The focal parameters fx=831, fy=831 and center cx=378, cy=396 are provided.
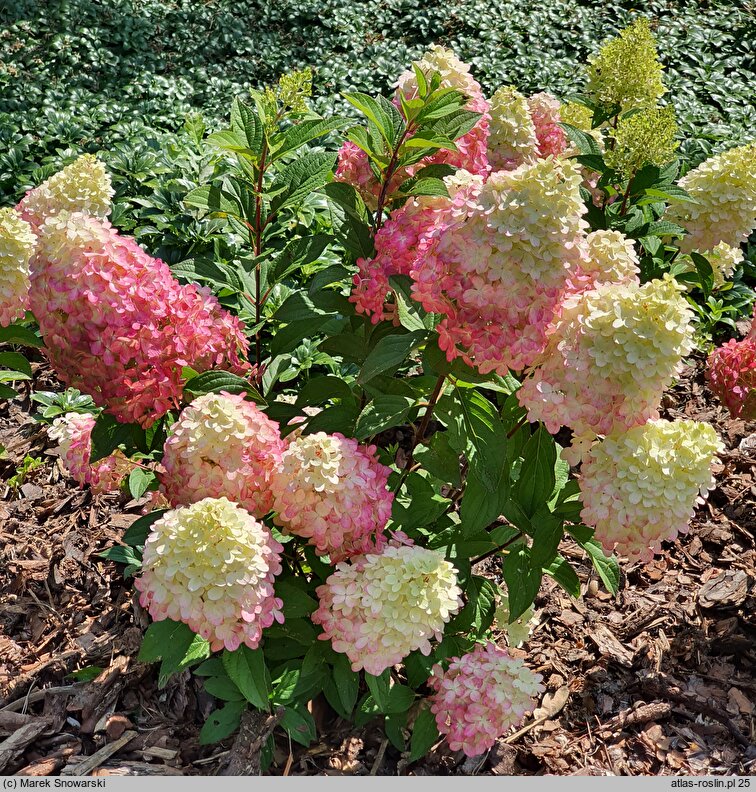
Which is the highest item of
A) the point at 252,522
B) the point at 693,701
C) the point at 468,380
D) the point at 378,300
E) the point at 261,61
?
the point at 378,300

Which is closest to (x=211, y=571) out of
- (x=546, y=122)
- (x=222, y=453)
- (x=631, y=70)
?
(x=222, y=453)

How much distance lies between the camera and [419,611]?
1.75 metres

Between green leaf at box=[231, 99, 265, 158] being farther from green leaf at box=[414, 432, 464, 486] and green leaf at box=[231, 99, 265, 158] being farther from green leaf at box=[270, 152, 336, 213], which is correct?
green leaf at box=[414, 432, 464, 486]

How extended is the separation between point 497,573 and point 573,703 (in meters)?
0.50

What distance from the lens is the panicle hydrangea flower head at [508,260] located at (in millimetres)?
1562

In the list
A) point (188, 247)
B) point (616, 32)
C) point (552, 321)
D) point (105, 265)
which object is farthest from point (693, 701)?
point (616, 32)

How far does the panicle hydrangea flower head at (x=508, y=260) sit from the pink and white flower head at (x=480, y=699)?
2.73 feet

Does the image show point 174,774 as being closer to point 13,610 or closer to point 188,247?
point 13,610

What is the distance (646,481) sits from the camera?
1702mm

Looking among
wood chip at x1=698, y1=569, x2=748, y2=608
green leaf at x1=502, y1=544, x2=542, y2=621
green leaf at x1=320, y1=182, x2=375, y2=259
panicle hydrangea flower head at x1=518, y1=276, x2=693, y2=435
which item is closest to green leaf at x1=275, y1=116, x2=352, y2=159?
green leaf at x1=320, y1=182, x2=375, y2=259

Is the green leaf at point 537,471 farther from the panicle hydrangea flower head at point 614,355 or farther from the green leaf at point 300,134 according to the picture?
the green leaf at point 300,134

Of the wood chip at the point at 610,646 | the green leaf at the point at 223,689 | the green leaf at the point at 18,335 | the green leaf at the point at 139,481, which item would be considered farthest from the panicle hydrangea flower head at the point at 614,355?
the green leaf at the point at 18,335

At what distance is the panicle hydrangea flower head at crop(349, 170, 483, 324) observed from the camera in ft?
5.76

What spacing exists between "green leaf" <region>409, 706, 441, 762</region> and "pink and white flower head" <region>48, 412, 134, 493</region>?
1095 millimetres
